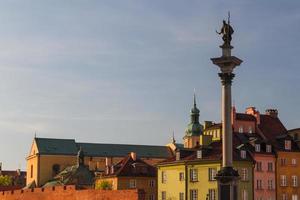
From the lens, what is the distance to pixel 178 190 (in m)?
84.6

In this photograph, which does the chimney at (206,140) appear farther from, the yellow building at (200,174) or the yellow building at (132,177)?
the yellow building at (132,177)

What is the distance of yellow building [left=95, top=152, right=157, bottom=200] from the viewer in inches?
3885

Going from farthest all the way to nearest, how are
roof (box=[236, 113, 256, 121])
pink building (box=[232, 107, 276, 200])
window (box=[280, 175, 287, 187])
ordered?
roof (box=[236, 113, 256, 121]), window (box=[280, 175, 287, 187]), pink building (box=[232, 107, 276, 200])

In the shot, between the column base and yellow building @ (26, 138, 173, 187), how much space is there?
341ft

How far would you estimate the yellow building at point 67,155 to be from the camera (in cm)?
14350

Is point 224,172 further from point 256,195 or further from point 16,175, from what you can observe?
point 16,175

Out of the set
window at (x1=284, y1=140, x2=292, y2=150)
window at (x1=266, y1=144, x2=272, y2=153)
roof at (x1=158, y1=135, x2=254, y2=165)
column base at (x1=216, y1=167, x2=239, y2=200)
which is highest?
window at (x1=284, y1=140, x2=292, y2=150)

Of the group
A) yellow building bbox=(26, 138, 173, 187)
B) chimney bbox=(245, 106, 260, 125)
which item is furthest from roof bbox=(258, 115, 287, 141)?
yellow building bbox=(26, 138, 173, 187)

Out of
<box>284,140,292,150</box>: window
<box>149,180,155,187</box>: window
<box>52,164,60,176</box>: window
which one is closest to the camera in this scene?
<box>284,140,292,150</box>: window

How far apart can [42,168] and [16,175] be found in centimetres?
4469

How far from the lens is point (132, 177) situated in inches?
3920

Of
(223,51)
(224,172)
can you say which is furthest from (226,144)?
(223,51)

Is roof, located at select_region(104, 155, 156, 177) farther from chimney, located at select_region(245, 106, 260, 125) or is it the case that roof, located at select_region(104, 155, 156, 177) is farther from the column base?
the column base

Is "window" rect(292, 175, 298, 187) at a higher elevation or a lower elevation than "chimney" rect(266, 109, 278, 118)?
lower
